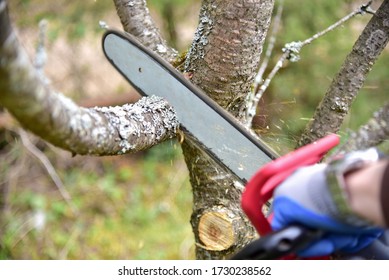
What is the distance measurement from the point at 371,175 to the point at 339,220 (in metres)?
0.10

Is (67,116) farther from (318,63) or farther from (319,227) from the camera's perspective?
(318,63)

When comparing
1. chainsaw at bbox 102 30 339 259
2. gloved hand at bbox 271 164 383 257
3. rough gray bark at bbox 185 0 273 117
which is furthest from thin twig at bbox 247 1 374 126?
gloved hand at bbox 271 164 383 257

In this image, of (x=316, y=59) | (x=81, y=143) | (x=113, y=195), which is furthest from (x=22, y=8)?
(x=81, y=143)

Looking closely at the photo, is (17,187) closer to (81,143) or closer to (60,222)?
(60,222)

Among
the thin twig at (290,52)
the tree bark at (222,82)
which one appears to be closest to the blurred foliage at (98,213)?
the tree bark at (222,82)

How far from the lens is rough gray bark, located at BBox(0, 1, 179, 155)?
717 mm

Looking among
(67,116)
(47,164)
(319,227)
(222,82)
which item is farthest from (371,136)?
(47,164)

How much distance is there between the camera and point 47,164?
3.12m

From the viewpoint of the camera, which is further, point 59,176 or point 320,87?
point 59,176

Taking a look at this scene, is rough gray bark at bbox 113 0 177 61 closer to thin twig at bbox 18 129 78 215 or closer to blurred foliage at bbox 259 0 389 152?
blurred foliage at bbox 259 0 389 152

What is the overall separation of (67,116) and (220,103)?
65 cm

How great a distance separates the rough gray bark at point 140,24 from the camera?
158 cm

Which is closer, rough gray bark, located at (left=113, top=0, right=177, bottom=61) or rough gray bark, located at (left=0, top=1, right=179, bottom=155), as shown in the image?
rough gray bark, located at (left=0, top=1, right=179, bottom=155)

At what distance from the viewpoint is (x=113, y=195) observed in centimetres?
339
